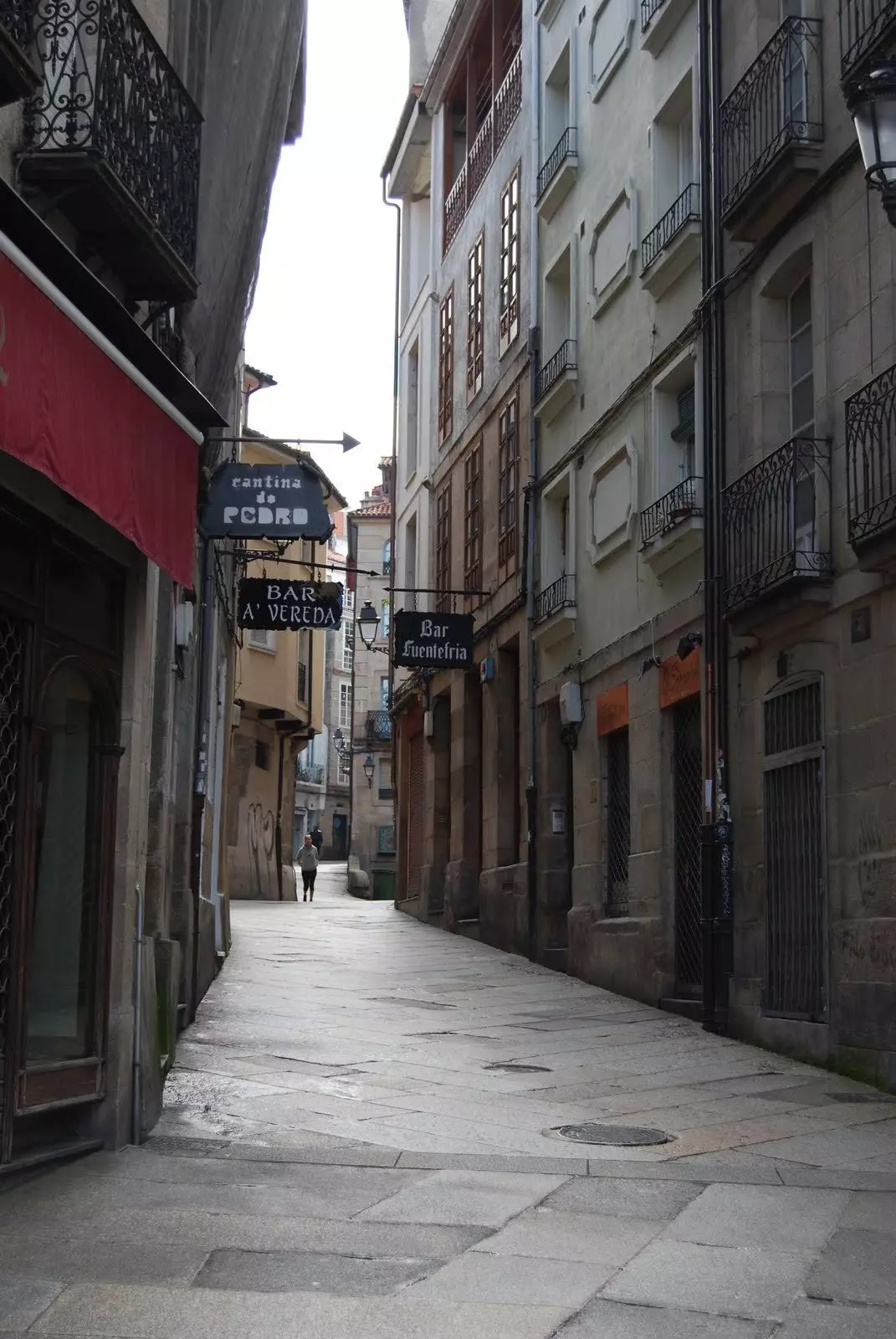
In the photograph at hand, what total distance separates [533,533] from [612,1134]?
13.3 m

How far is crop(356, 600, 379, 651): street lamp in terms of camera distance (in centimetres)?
3056

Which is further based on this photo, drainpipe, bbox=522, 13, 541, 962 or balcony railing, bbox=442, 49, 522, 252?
balcony railing, bbox=442, 49, 522, 252

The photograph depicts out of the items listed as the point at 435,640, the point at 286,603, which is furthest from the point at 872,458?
the point at 435,640

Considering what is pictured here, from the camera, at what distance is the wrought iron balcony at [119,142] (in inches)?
301

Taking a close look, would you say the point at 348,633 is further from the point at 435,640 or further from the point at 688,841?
the point at 688,841

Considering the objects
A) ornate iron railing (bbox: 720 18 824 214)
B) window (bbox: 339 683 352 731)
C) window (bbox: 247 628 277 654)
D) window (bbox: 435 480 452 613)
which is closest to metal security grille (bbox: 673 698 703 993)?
ornate iron railing (bbox: 720 18 824 214)

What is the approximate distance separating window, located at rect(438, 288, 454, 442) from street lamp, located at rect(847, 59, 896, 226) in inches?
810

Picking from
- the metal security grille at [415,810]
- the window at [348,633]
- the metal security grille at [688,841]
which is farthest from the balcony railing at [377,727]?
the metal security grille at [688,841]

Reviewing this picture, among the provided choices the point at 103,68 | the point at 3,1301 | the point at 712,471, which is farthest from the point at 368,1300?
the point at 712,471

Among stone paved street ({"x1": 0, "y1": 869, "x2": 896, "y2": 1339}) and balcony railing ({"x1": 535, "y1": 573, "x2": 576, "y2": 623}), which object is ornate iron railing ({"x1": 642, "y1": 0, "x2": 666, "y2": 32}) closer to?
balcony railing ({"x1": 535, "y1": 573, "x2": 576, "y2": 623})

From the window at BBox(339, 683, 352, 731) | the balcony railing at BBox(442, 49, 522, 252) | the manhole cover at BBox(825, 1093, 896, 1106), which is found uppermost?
the balcony railing at BBox(442, 49, 522, 252)

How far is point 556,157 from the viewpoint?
2095cm

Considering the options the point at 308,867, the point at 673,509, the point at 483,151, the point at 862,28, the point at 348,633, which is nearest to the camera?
the point at 862,28

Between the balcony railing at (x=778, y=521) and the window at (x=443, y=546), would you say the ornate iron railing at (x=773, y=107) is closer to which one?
the balcony railing at (x=778, y=521)
